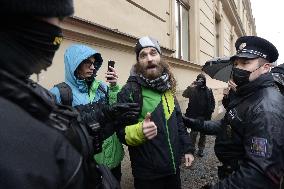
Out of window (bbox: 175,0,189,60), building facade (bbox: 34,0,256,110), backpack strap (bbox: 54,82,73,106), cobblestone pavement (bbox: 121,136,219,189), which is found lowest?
cobblestone pavement (bbox: 121,136,219,189)

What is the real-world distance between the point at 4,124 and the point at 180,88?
258 inches

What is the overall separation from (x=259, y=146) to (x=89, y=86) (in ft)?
4.75

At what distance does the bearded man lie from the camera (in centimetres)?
254

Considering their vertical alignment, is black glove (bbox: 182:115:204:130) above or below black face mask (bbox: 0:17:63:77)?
below

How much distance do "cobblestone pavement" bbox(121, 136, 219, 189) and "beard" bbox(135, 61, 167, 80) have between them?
1.88m

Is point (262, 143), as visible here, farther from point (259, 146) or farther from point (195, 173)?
point (195, 173)

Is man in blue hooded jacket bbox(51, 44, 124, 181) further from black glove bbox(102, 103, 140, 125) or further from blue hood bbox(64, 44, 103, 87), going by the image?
black glove bbox(102, 103, 140, 125)

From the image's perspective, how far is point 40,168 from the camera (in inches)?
30.3

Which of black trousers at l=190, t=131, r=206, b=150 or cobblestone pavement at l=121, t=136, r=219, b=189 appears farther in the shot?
black trousers at l=190, t=131, r=206, b=150

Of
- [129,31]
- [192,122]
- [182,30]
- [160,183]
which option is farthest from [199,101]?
[182,30]

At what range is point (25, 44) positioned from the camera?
860 mm

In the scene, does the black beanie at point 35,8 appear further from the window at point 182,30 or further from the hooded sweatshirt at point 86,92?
the window at point 182,30

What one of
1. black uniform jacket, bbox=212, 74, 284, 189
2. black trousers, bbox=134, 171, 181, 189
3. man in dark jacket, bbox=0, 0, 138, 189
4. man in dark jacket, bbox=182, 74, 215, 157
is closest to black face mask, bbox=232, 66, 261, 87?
black uniform jacket, bbox=212, 74, 284, 189

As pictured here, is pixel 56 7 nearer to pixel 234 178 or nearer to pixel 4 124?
pixel 4 124
